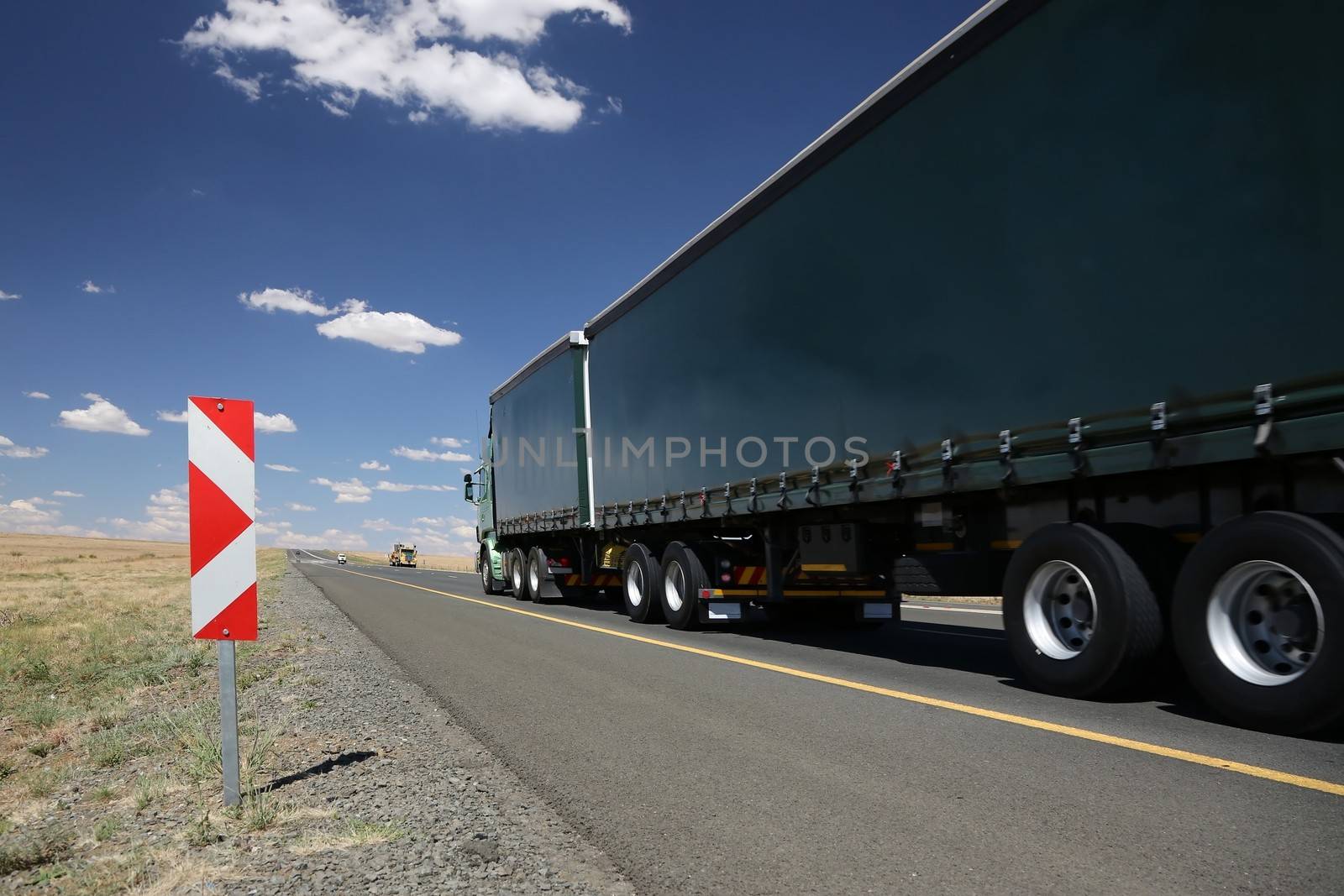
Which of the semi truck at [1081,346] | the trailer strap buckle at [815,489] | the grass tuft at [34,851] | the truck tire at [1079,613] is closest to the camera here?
the grass tuft at [34,851]

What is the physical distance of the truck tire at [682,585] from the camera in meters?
11.5

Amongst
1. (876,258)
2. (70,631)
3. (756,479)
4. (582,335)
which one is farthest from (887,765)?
(70,631)

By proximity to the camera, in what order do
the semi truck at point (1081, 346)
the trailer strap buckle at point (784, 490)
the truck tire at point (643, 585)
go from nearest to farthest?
the semi truck at point (1081, 346) < the trailer strap buckle at point (784, 490) < the truck tire at point (643, 585)

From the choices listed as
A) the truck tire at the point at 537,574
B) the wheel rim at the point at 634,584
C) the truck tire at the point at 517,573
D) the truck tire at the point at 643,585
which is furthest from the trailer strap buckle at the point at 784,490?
the truck tire at the point at 517,573

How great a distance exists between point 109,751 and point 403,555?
263 feet

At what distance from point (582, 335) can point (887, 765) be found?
36.5 feet

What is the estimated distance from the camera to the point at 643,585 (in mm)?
12820

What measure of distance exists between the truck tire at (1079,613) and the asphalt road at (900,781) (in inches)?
9.0

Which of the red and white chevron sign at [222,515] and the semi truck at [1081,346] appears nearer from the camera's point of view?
the red and white chevron sign at [222,515]

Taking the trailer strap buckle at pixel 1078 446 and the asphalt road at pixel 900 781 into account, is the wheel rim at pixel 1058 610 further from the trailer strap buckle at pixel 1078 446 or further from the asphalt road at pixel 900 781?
the trailer strap buckle at pixel 1078 446

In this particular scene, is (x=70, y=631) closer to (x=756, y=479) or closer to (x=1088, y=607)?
(x=756, y=479)

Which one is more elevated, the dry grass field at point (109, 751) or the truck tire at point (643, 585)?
the truck tire at point (643, 585)

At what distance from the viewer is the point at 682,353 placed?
11.3 metres

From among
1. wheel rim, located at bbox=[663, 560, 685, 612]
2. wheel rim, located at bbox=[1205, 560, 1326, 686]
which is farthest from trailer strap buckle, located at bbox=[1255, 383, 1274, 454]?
wheel rim, located at bbox=[663, 560, 685, 612]
